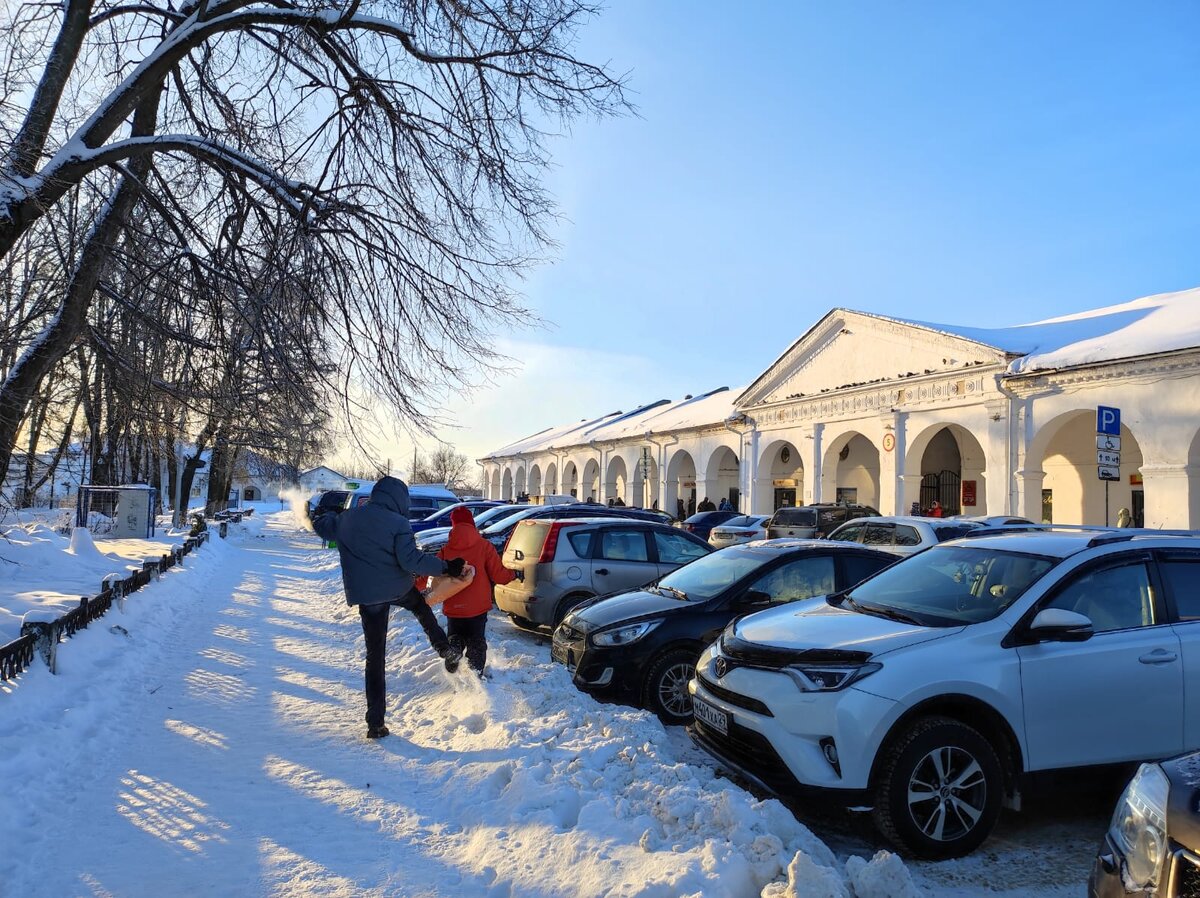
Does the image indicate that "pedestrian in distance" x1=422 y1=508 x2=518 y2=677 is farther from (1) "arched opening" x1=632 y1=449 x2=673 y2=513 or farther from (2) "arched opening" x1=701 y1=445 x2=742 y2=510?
(1) "arched opening" x1=632 y1=449 x2=673 y2=513

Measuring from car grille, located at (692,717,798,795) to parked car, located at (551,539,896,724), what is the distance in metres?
1.70

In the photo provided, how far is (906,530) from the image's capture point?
39.8 feet

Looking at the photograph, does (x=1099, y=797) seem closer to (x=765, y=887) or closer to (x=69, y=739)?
(x=765, y=887)

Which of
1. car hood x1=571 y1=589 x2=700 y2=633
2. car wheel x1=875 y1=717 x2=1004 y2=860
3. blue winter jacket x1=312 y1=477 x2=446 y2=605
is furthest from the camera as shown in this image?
car hood x1=571 y1=589 x2=700 y2=633

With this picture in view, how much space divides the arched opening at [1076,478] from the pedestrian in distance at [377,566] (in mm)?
19877

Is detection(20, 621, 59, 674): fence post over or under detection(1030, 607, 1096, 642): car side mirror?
under

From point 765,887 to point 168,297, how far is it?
8.11 metres

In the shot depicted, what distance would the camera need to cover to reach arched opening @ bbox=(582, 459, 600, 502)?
47.8 metres

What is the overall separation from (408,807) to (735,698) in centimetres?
200

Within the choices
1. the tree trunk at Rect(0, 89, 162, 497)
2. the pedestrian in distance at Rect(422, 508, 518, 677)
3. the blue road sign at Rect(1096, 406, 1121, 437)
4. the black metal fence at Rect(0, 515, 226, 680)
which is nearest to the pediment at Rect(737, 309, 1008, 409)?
the blue road sign at Rect(1096, 406, 1121, 437)

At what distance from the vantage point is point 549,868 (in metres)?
3.74

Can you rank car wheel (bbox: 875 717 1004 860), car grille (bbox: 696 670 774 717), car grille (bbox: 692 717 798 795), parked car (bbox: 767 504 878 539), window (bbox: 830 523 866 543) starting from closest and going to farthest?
car wheel (bbox: 875 717 1004 860) → car grille (bbox: 692 717 798 795) → car grille (bbox: 696 670 774 717) → window (bbox: 830 523 866 543) → parked car (bbox: 767 504 878 539)

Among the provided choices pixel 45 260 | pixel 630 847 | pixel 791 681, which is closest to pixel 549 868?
pixel 630 847

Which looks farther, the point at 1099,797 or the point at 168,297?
the point at 168,297
